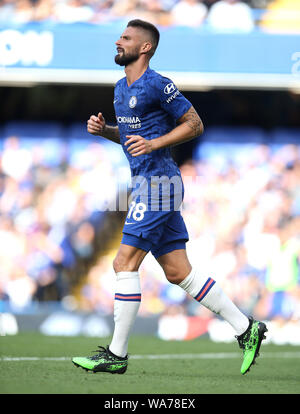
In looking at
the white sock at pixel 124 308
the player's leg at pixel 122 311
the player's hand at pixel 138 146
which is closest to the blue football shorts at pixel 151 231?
the player's leg at pixel 122 311

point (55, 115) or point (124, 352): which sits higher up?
point (55, 115)

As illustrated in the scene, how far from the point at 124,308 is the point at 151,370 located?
0.78 m

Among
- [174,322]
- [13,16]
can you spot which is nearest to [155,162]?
[174,322]

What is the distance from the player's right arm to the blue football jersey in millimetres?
169

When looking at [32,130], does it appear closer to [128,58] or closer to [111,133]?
[111,133]

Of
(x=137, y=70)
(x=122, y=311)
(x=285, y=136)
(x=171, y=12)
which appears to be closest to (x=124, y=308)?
(x=122, y=311)

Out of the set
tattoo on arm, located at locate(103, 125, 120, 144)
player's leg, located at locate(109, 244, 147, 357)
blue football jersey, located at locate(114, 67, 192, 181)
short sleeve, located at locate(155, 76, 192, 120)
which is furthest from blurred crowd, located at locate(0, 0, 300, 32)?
player's leg, located at locate(109, 244, 147, 357)

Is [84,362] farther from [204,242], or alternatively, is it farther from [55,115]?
[55,115]

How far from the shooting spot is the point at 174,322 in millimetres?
10219

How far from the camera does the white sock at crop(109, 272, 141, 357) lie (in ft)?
16.5

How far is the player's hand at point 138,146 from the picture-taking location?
4.82 m

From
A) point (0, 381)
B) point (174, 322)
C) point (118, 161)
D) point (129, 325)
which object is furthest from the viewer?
point (118, 161)

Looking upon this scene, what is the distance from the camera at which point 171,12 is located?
35.8 ft

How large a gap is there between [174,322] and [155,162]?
5356mm
